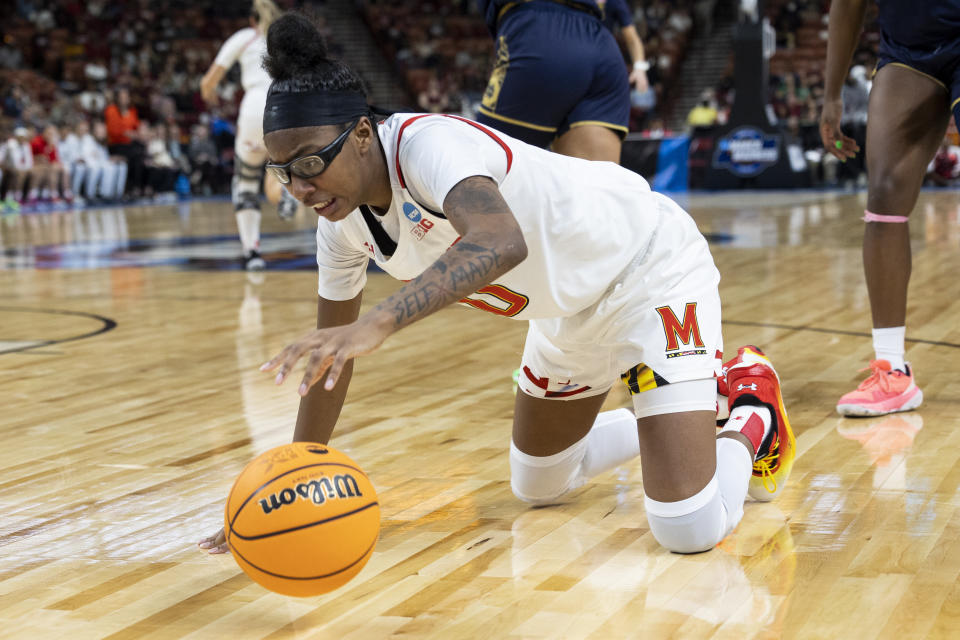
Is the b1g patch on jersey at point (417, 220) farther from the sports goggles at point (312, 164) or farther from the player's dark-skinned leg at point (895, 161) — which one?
the player's dark-skinned leg at point (895, 161)

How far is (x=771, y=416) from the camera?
2.92 meters

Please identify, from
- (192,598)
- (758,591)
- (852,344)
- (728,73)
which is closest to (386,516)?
(192,598)

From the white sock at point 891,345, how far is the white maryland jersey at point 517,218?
1574 millimetres

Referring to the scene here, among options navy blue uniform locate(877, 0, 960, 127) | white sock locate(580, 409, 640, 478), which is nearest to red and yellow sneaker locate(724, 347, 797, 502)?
white sock locate(580, 409, 640, 478)

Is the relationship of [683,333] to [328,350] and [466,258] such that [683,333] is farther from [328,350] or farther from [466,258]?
[328,350]

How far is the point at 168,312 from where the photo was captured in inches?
257

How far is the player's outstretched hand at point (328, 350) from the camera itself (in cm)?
177

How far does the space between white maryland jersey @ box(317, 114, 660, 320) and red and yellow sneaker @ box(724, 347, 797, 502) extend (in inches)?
24.0

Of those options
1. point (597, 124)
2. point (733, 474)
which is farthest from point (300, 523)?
point (597, 124)

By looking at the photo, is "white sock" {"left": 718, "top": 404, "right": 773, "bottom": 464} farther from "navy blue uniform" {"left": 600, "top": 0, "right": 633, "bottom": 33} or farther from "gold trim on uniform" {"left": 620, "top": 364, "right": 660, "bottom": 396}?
"navy blue uniform" {"left": 600, "top": 0, "right": 633, "bottom": 33}

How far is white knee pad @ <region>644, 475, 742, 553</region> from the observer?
8.06ft

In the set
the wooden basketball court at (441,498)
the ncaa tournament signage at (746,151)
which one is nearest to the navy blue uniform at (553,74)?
the wooden basketball court at (441,498)

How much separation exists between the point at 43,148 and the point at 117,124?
1.84 m

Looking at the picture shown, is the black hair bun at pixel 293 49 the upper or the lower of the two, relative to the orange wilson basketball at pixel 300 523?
upper
